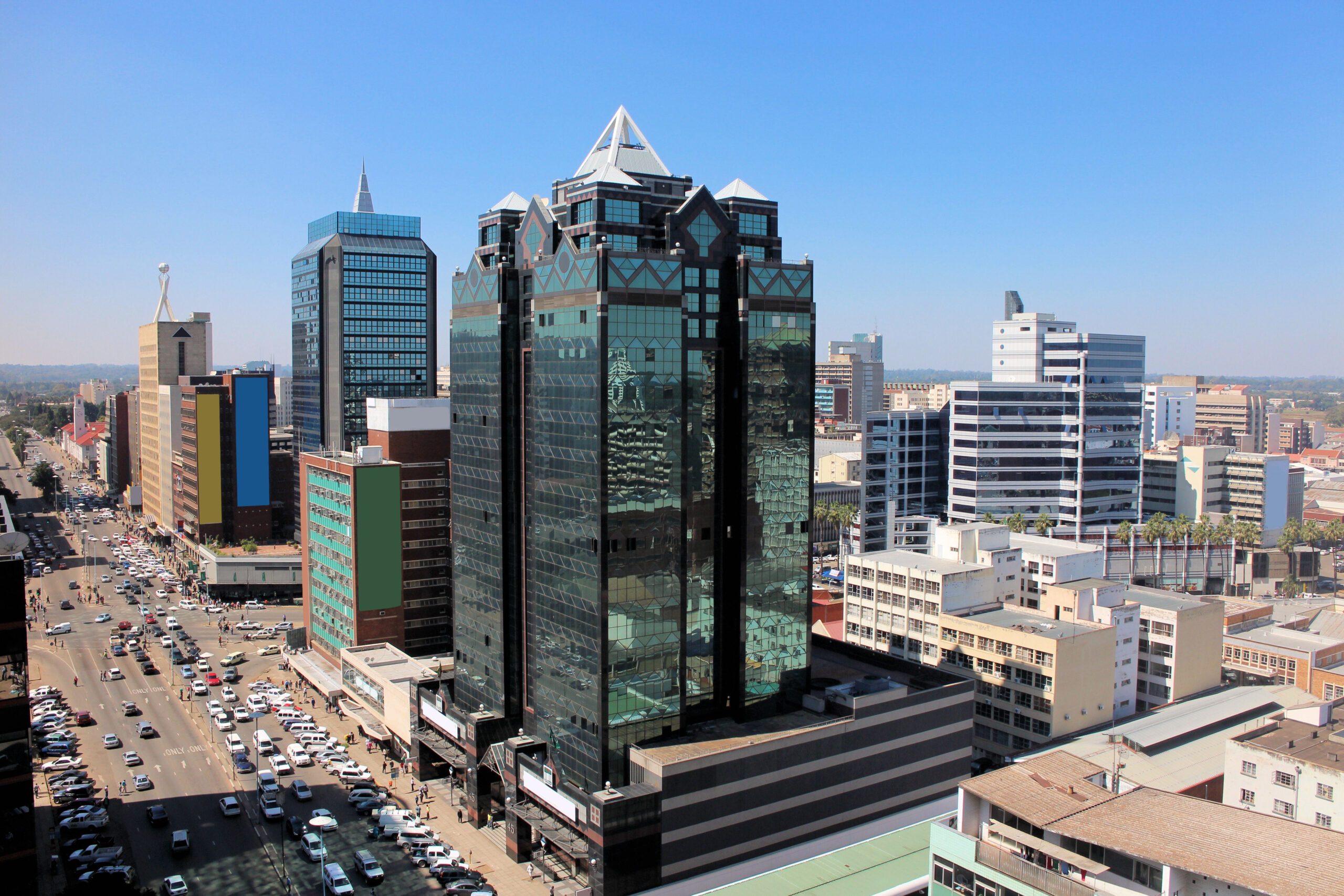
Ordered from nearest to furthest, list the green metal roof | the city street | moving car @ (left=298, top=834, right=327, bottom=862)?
the green metal roof, the city street, moving car @ (left=298, top=834, right=327, bottom=862)

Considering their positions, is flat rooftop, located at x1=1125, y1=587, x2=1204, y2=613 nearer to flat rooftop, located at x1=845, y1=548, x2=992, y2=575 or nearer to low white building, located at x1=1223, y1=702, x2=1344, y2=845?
flat rooftop, located at x1=845, y1=548, x2=992, y2=575

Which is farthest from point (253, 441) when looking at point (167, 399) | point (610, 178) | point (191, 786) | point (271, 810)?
point (610, 178)

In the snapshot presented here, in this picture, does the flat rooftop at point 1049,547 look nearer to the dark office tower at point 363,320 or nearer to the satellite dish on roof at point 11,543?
the satellite dish on roof at point 11,543

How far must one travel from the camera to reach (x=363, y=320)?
525 ft

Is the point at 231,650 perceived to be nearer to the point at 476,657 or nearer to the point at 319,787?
the point at 319,787

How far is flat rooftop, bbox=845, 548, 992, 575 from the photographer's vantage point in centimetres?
9488

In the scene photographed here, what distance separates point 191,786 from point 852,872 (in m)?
56.6

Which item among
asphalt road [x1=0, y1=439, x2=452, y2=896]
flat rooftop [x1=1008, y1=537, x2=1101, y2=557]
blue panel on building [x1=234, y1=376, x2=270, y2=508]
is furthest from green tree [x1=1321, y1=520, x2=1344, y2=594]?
blue panel on building [x1=234, y1=376, x2=270, y2=508]

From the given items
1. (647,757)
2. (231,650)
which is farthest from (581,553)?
Answer: (231,650)

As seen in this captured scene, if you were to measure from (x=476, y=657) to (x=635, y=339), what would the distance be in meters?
32.3

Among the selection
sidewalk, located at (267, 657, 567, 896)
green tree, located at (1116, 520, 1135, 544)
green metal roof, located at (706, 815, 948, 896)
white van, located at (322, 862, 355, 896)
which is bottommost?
sidewalk, located at (267, 657, 567, 896)

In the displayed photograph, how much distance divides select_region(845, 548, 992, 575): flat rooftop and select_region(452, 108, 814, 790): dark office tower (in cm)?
2576

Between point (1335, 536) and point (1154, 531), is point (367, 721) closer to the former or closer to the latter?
point (1154, 531)

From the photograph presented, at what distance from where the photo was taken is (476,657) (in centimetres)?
8081
